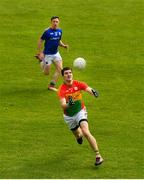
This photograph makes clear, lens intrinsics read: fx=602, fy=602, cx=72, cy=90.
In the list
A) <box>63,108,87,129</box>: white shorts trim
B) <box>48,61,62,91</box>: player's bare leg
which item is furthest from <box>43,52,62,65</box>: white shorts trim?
<box>63,108,87,129</box>: white shorts trim

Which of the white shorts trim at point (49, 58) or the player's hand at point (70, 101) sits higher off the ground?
the player's hand at point (70, 101)

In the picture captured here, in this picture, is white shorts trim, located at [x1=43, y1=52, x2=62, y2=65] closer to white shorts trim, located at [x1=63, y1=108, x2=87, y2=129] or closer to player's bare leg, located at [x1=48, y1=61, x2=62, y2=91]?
player's bare leg, located at [x1=48, y1=61, x2=62, y2=91]

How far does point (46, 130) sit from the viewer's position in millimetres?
21094

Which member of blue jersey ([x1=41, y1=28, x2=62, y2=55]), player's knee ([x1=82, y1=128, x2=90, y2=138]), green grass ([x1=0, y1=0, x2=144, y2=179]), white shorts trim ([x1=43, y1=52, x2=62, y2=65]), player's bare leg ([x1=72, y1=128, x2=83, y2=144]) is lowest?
green grass ([x1=0, y1=0, x2=144, y2=179])

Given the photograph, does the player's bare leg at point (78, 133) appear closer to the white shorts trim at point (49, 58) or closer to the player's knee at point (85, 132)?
the player's knee at point (85, 132)

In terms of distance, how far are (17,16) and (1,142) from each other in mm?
16910

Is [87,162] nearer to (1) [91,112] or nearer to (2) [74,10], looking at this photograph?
(1) [91,112]

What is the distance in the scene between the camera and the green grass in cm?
1839

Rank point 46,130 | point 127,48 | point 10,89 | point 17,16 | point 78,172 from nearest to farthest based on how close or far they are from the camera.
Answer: point 78,172, point 46,130, point 10,89, point 127,48, point 17,16

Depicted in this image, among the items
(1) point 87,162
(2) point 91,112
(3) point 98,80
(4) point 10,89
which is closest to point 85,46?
(3) point 98,80

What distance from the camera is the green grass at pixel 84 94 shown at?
60.3 ft

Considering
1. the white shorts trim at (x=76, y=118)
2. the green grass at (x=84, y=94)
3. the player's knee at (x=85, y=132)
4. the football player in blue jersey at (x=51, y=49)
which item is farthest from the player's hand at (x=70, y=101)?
the football player in blue jersey at (x=51, y=49)

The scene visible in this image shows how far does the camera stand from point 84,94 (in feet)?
83.7

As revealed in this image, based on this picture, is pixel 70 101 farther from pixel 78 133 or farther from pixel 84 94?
pixel 84 94
